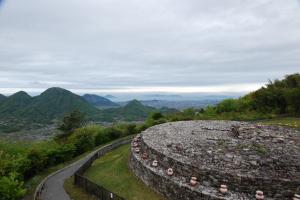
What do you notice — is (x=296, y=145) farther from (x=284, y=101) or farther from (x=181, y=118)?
(x=284, y=101)

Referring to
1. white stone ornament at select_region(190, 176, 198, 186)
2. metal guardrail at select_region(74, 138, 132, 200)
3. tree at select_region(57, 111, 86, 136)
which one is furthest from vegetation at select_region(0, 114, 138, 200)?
tree at select_region(57, 111, 86, 136)

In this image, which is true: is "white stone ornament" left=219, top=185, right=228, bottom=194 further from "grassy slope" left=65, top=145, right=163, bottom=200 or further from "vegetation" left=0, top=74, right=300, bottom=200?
"vegetation" left=0, top=74, right=300, bottom=200

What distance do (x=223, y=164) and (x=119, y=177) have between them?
30.3ft

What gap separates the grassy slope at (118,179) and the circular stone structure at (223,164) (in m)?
0.71

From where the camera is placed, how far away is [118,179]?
75.8 feet

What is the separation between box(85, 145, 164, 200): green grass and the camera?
19812 mm

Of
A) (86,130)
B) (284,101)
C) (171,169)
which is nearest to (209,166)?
(171,169)

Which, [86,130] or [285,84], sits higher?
[285,84]

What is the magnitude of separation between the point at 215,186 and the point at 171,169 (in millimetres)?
3511

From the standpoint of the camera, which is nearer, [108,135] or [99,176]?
[99,176]

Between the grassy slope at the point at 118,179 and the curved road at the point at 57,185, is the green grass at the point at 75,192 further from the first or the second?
the curved road at the point at 57,185

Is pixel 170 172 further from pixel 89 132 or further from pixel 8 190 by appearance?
pixel 89 132

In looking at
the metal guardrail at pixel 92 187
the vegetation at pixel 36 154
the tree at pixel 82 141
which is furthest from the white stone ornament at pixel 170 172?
the tree at pixel 82 141

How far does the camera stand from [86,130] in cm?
4088
